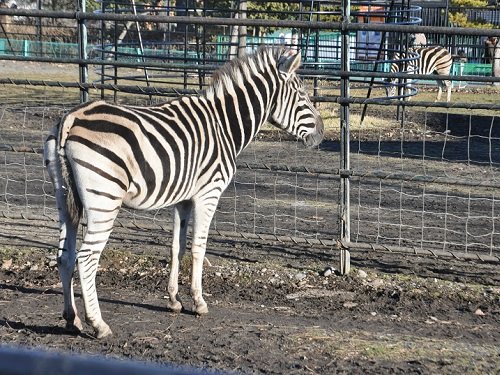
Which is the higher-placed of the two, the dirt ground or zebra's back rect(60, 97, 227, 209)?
zebra's back rect(60, 97, 227, 209)

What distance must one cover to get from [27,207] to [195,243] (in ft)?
11.4

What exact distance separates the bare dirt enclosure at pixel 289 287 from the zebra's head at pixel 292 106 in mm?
377

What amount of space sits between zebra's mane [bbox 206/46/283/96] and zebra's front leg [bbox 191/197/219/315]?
0.86 meters

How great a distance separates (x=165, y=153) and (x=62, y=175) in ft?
2.31

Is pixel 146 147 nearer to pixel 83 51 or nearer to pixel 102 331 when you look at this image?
pixel 102 331

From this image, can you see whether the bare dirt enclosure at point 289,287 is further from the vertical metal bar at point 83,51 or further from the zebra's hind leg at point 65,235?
the vertical metal bar at point 83,51

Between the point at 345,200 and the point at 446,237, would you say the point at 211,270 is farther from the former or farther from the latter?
the point at 446,237

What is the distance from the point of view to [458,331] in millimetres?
5602

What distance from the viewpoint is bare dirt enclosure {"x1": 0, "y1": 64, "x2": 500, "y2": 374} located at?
5.04 m

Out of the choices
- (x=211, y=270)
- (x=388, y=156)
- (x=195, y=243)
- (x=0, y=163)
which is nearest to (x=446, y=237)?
(x=211, y=270)

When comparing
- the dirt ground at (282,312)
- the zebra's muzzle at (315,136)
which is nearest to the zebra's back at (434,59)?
the dirt ground at (282,312)

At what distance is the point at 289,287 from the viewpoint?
259 inches

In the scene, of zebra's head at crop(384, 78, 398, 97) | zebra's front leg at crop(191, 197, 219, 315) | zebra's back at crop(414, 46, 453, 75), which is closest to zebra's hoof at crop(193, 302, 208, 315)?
zebra's front leg at crop(191, 197, 219, 315)

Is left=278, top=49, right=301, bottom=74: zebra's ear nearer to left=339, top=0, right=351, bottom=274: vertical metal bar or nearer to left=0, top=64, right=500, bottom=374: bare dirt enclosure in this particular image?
left=339, top=0, right=351, bottom=274: vertical metal bar
